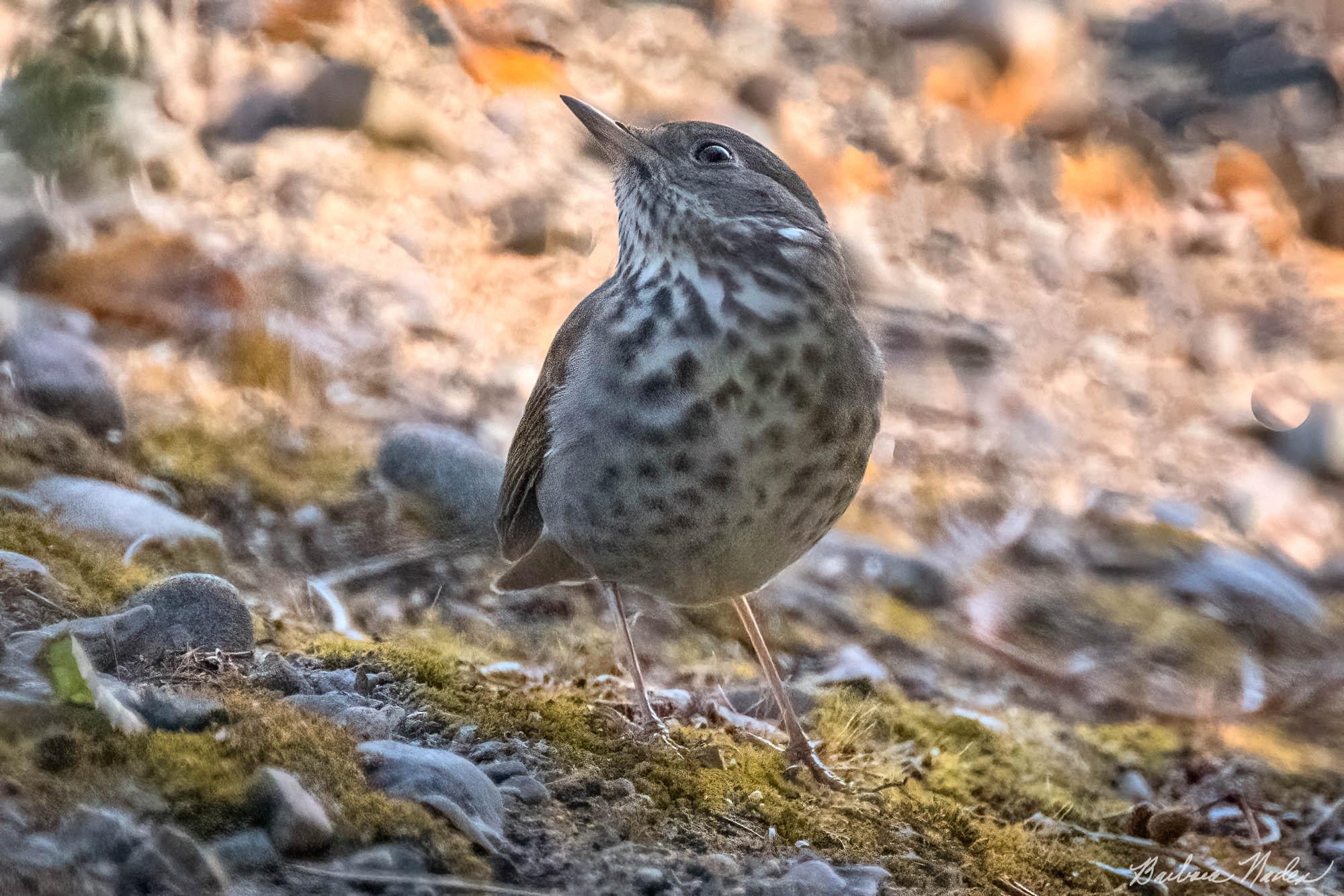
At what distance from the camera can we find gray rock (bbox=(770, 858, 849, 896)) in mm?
2373

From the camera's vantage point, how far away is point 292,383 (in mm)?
4996

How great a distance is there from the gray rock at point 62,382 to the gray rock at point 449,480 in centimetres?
92

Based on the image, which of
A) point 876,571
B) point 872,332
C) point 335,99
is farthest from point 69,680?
point 335,99

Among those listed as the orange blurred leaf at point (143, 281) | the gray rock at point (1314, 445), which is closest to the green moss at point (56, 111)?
the orange blurred leaf at point (143, 281)

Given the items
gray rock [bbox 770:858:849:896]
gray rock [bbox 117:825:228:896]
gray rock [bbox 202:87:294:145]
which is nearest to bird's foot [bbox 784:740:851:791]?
gray rock [bbox 770:858:849:896]

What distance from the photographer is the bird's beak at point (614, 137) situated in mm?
3506

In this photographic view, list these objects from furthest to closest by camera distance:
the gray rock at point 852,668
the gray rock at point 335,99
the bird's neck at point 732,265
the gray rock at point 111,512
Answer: the gray rock at point 335,99
the gray rock at point 852,668
the gray rock at point 111,512
the bird's neck at point 732,265

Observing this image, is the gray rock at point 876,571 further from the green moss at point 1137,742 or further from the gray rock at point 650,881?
the gray rock at point 650,881

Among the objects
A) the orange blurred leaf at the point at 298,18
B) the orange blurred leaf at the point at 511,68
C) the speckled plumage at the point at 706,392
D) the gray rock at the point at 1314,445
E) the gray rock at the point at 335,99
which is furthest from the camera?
the orange blurred leaf at the point at 511,68

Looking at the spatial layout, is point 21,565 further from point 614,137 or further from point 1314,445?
point 1314,445

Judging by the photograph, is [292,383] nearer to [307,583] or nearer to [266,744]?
[307,583]

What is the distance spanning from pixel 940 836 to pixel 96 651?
1.97 m

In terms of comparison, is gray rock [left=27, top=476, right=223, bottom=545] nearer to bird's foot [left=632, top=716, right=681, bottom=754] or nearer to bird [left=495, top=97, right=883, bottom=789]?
bird [left=495, top=97, right=883, bottom=789]

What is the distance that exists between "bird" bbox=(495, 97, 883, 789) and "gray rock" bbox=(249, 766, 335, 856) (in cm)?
118
